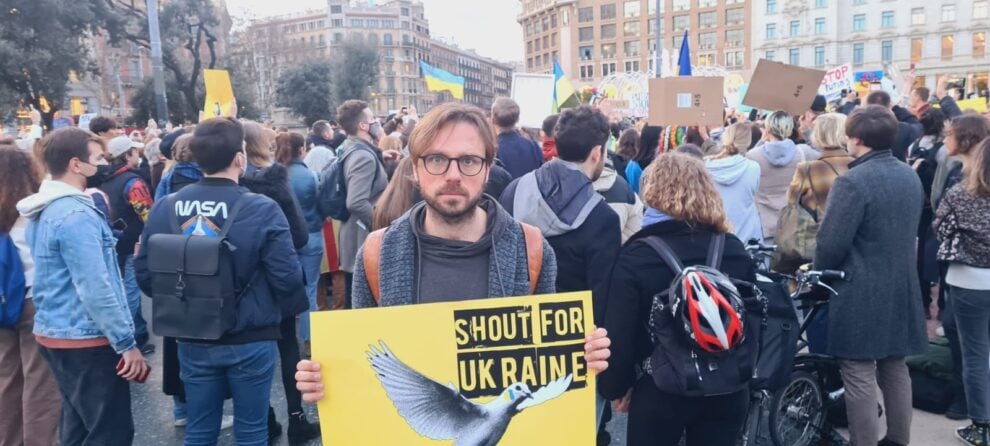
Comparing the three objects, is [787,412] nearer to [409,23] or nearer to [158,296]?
[158,296]

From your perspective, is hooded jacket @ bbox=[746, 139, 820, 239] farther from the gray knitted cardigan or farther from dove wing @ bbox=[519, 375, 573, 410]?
dove wing @ bbox=[519, 375, 573, 410]

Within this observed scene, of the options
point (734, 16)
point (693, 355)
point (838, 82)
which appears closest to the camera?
point (693, 355)

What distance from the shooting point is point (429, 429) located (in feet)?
6.02

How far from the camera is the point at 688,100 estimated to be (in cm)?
629

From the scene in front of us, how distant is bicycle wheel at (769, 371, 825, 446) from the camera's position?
3.65 m

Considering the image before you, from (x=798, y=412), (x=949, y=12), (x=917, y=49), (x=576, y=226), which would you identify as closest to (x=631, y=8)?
(x=917, y=49)

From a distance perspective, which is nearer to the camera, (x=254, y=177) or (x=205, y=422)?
(x=205, y=422)

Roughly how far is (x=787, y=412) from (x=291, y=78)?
160ft

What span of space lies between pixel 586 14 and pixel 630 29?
25.5 feet

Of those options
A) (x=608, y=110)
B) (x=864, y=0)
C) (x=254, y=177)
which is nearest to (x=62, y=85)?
(x=608, y=110)

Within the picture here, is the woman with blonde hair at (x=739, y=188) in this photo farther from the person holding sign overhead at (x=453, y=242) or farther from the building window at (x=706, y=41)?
the building window at (x=706, y=41)

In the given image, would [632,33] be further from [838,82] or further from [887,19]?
[838,82]

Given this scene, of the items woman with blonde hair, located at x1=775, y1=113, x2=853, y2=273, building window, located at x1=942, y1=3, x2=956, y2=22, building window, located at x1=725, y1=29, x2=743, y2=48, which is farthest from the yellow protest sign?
building window, located at x1=725, y1=29, x2=743, y2=48

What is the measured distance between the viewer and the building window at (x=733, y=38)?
82.9 m
